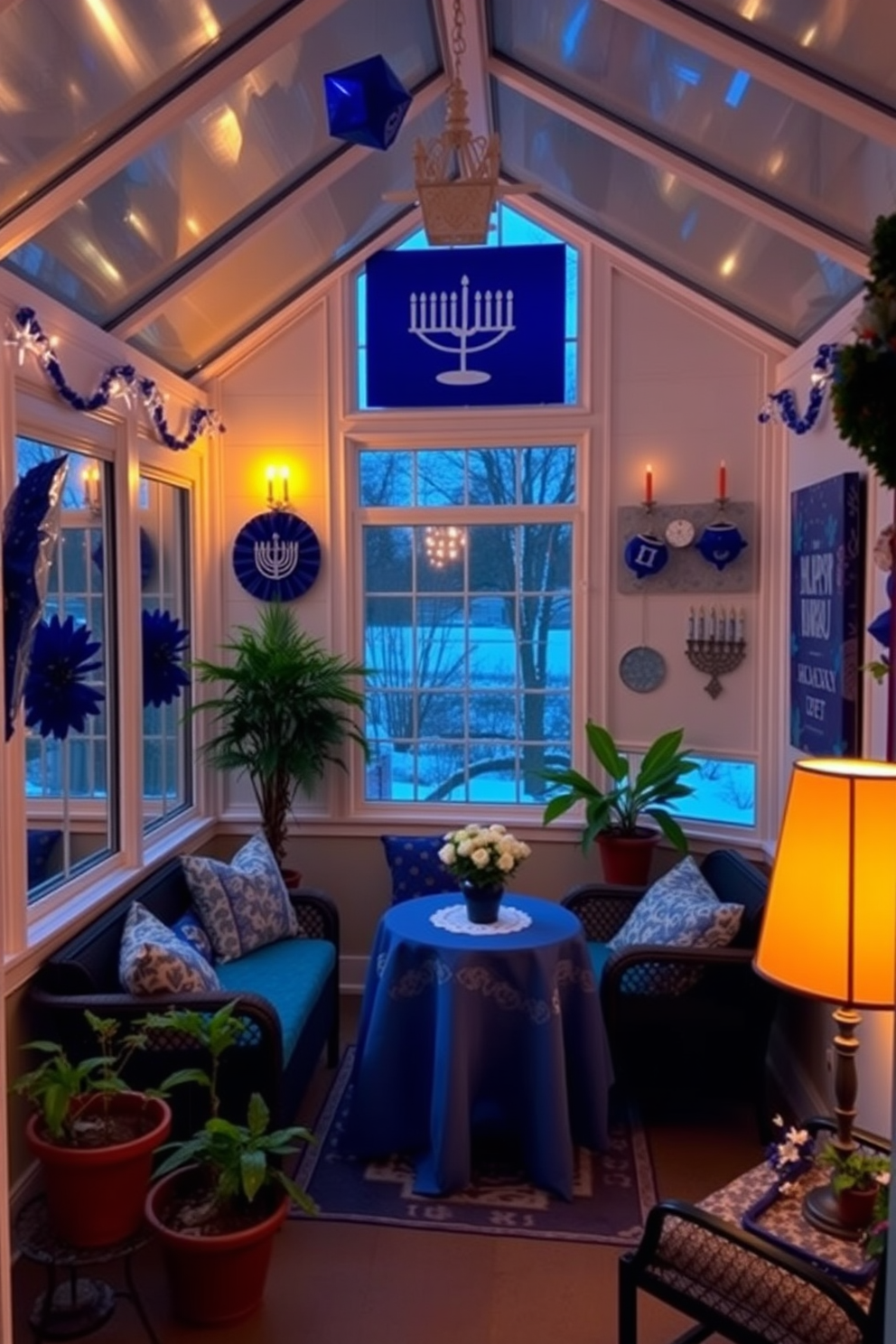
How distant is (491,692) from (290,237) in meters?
2.22

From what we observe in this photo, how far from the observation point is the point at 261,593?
16.3 ft

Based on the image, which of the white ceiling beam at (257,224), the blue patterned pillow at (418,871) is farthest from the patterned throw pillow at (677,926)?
the white ceiling beam at (257,224)

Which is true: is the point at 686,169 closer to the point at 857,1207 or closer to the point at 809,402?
the point at 809,402

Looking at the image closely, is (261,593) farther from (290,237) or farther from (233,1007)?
(233,1007)

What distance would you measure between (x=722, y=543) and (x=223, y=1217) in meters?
3.24

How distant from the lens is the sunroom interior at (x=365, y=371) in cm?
285

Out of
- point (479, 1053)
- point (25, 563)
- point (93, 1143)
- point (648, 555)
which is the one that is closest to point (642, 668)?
point (648, 555)

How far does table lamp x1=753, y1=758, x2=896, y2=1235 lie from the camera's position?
6.59 ft

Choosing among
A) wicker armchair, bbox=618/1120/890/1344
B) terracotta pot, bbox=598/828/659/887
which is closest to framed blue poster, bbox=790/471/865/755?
terracotta pot, bbox=598/828/659/887

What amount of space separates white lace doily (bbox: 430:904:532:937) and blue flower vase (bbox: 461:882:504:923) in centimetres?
3

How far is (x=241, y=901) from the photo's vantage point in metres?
4.04

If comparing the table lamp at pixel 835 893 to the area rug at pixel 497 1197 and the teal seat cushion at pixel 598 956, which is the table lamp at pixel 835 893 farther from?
the teal seat cushion at pixel 598 956

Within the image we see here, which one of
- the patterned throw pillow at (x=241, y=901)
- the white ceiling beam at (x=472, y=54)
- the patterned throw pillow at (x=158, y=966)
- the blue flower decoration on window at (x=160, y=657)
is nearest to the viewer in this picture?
the patterned throw pillow at (x=158, y=966)

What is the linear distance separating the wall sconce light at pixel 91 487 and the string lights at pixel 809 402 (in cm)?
262
